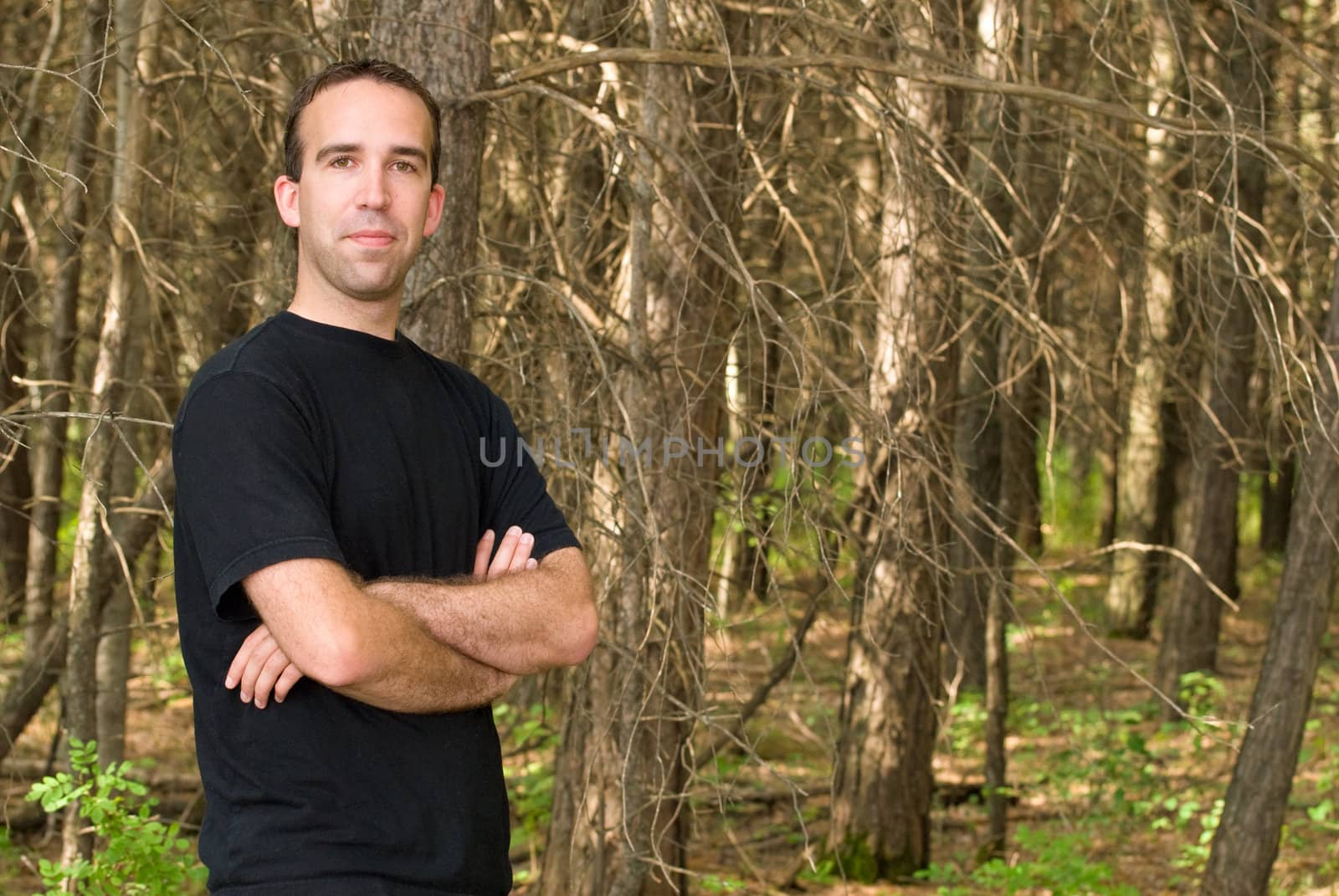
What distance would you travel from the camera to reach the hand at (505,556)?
2564 millimetres

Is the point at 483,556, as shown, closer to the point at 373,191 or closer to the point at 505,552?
the point at 505,552

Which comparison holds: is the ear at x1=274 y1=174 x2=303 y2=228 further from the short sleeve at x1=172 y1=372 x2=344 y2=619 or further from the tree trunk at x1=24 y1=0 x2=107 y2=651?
the tree trunk at x1=24 y1=0 x2=107 y2=651

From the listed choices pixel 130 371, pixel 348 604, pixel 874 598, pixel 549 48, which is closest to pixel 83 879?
pixel 130 371

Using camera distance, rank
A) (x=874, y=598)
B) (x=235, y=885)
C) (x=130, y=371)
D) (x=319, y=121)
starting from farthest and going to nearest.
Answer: (x=874, y=598), (x=130, y=371), (x=319, y=121), (x=235, y=885)

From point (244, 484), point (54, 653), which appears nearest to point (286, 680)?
point (244, 484)

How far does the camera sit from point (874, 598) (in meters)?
6.48

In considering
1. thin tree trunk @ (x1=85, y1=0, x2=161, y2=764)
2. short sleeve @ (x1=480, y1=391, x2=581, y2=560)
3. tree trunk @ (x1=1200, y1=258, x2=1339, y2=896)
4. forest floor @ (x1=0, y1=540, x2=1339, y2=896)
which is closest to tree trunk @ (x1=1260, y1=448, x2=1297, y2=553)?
forest floor @ (x1=0, y1=540, x2=1339, y2=896)

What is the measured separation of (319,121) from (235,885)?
1.34 m

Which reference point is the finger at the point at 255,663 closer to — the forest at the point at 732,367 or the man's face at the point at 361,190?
the man's face at the point at 361,190

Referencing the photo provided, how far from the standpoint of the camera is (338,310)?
2.43 meters

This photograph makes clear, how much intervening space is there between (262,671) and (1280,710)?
171 inches

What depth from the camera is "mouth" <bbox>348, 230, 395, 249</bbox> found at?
7.84 feet

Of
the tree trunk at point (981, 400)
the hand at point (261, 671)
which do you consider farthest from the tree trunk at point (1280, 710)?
the hand at point (261, 671)

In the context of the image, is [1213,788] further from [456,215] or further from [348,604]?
[348,604]
